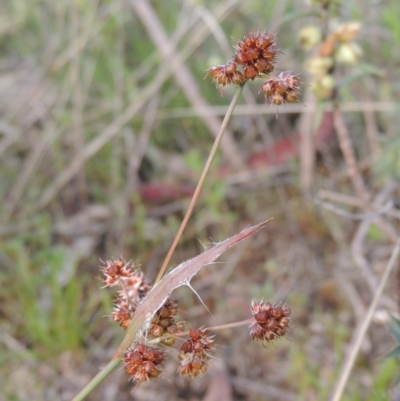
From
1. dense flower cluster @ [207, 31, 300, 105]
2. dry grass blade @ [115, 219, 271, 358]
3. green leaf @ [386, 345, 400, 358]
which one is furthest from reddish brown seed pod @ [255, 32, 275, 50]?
green leaf @ [386, 345, 400, 358]

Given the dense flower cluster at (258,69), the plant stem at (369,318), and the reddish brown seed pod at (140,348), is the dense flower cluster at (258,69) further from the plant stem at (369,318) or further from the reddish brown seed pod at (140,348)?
the plant stem at (369,318)

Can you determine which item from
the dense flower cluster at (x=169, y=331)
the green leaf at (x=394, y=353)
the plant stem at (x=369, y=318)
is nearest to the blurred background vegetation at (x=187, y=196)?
the plant stem at (x=369, y=318)

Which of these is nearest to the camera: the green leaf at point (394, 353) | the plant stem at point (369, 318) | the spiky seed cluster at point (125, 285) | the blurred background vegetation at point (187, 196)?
the spiky seed cluster at point (125, 285)

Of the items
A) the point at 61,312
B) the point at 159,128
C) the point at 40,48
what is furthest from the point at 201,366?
the point at 40,48

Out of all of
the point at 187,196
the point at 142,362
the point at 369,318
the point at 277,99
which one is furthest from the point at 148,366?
the point at 187,196

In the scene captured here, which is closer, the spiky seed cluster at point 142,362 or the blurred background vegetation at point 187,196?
the spiky seed cluster at point 142,362

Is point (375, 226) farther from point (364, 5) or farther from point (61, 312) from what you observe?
point (61, 312)

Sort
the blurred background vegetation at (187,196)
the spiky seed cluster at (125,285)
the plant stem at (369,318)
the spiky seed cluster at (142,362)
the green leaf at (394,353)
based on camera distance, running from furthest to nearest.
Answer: the blurred background vegetation at (187,196) < the plant stem at (369,318) < the green leaf at (394,353) < the spiky seed cluster at (125,285) < the spiky seed cluster at (142,362)

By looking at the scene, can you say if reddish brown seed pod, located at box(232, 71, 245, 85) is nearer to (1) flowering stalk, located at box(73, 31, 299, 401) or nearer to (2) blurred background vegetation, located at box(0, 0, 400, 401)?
(1) flowering stalk, located at box(73, 31, 299, 401)

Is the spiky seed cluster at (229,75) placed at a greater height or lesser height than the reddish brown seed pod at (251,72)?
lesser
